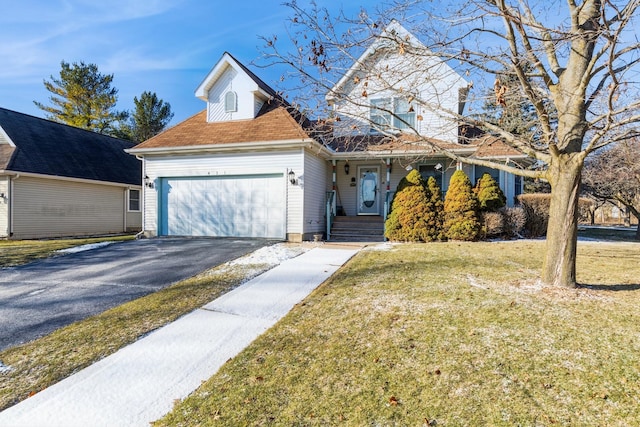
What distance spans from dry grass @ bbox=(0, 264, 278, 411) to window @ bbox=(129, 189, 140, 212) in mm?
15379

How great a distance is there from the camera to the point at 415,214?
35.5ft

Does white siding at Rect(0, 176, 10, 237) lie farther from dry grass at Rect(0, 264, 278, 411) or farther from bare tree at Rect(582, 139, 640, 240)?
bare tree at Rect(582, 139, 640, 240)

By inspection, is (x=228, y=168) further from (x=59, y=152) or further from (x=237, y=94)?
(x=59, y=152)

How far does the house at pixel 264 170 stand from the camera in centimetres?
1147

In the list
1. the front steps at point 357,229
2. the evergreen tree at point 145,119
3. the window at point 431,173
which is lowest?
the front steps at point 357,229

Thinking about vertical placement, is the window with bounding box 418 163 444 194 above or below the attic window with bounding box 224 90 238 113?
below

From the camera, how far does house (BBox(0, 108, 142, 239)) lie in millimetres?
14109

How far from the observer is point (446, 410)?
7.88 feet

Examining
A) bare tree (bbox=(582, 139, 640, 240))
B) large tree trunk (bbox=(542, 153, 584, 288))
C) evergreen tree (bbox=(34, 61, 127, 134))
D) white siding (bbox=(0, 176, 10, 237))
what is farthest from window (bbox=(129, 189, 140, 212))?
bare tree (bbox=(582, 139, 640, 240))

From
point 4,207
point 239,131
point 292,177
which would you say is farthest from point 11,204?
point 292,177

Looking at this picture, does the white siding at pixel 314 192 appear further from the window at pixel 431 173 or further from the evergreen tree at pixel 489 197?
the evergreen tree at pixel 489 197

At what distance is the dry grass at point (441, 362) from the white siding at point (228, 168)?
20.5 ft

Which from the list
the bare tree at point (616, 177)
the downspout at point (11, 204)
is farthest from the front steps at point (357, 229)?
the downspout at point (11, 204)

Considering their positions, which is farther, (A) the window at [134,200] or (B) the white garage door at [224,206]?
(A) the window at [134,200]
